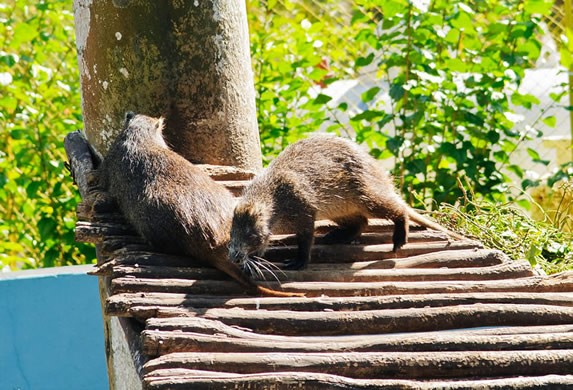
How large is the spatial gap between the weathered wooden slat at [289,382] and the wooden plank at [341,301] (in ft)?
1.56

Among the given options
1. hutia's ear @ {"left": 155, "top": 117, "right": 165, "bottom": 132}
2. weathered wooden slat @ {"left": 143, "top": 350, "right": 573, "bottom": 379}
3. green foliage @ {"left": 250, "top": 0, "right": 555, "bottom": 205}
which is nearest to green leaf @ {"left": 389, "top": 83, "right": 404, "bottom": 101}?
green foliage @ {"left": 250, "top": 0, "right": 555, "bottom": 205}

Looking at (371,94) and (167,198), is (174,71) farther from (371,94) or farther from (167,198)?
(371,94)

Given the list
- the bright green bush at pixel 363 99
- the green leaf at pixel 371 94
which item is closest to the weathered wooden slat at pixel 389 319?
the bright green bush at pixel 363 99

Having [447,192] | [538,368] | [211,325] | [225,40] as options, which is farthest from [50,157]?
[538,368]

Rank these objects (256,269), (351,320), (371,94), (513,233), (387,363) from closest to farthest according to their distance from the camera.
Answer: (387,363)
(351,320)
(256,269)
(513,233)
(371,94)

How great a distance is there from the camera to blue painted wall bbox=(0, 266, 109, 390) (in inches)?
235

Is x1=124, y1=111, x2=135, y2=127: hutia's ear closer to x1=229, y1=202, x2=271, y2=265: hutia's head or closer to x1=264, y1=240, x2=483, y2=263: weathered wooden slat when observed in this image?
x1=229, y1=202, x2=271, y2=265: hutia's head

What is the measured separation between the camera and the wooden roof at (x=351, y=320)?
3.08 metres

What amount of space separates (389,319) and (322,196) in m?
1.10

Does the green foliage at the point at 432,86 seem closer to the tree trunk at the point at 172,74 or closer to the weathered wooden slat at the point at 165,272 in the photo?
the tree trunk at the point at 172,74

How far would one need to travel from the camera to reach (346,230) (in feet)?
14.6

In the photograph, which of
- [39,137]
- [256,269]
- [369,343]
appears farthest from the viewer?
[39,137]

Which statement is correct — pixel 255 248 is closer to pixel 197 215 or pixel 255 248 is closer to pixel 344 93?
pixel 197 215

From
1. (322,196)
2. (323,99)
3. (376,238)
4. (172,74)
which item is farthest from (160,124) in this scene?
(323,99)
